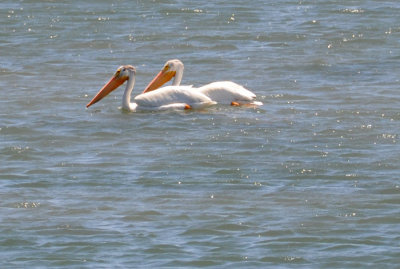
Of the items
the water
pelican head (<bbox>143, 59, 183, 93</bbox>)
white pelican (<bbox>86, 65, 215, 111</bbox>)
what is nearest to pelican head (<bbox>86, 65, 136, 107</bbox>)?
the water

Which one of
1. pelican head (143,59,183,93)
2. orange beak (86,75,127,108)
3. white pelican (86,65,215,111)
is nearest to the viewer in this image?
white pelican (86,65,215,111)

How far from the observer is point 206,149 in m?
13.0

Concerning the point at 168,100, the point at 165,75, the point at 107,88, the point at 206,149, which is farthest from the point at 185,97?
the point at 206,149

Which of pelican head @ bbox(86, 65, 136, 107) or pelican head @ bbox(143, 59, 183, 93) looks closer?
pelican head @ bbox(86, 65, 136, 107)

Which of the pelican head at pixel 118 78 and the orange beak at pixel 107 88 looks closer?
the orange beak at pixel 107 88

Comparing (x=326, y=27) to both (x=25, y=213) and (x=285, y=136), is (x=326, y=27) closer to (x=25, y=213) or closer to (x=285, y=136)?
(x=285, y=136)

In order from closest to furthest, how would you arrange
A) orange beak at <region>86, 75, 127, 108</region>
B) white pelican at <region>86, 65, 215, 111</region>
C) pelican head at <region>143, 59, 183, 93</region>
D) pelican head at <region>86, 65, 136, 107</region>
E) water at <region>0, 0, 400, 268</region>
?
water at <region>0, 0, 400, 268</region> < white pelican at <region>86, 65, 215, 111</region> < orange beak at <region>86, 75, 127, 108</region> < pelican head at <region>86, 65, 136, 107</region> < pelican head at <region>143, 59, 183, 93</region>

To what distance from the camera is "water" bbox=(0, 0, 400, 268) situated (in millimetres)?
9789

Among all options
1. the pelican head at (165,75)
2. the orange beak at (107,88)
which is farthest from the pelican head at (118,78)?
the pelican head at (165,75)

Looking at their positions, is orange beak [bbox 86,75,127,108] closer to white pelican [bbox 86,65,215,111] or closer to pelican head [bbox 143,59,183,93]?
white pelican [bbox 86,65,215,111]

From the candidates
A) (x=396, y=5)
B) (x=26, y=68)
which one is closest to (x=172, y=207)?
(x=26, y=68)

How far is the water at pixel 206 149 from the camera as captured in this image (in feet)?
32.1

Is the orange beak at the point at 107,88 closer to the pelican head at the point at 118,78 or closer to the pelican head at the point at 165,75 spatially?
the pelican head at the point at 118,78

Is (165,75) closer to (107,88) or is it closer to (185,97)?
(107,88)
